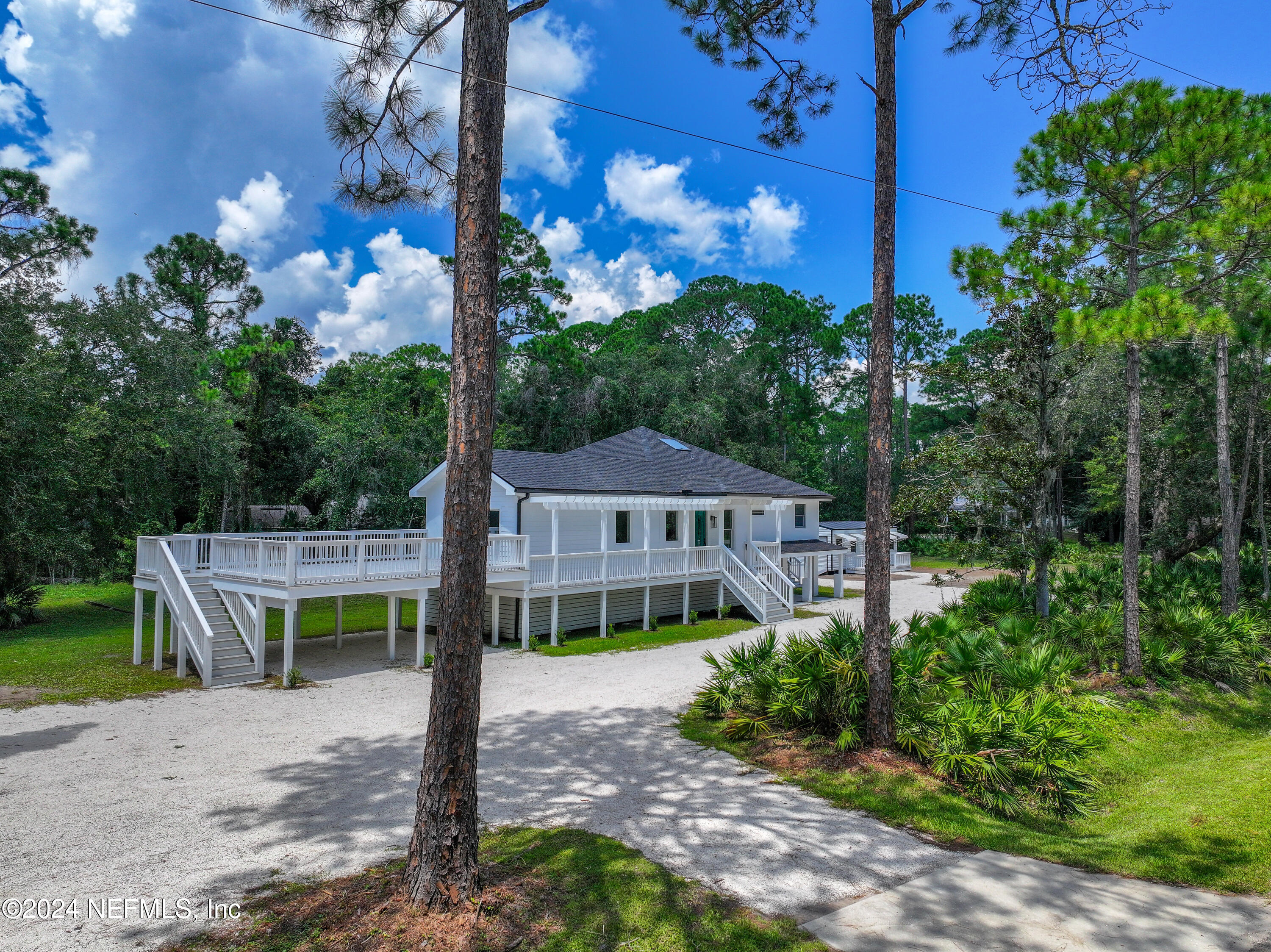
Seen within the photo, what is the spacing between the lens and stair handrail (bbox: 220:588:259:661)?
43.9 feet

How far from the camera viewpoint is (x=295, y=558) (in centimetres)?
1289

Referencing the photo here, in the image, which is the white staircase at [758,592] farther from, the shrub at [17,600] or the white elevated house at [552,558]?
the shrub at [17,600]

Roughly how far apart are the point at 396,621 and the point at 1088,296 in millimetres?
14853

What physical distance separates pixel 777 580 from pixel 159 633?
638 inches

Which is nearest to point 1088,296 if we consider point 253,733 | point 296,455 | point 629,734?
point 629,734

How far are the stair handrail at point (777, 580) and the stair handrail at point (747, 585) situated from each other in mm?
241

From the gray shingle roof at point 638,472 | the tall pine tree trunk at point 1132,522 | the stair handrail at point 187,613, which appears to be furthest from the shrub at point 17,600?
the tall pine tree trunk at point 1132,522

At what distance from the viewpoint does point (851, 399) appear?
56.3 metres

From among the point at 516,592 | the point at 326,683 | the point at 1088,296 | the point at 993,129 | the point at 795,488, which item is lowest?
the point at 326,683

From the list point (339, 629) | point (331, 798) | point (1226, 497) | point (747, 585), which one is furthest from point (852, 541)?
point (331, 798)

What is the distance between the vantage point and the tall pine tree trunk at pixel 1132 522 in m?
12.4

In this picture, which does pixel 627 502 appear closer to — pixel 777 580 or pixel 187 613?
pixel 777 580

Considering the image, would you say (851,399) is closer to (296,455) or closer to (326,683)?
(296,455)

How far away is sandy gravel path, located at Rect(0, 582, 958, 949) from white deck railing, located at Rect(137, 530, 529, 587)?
218 cm
